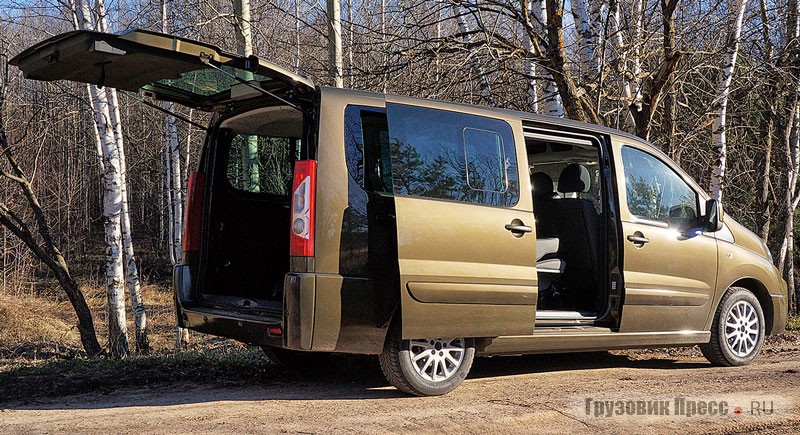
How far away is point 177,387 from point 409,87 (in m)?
5.86

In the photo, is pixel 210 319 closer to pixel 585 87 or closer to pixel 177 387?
pixel 177 387

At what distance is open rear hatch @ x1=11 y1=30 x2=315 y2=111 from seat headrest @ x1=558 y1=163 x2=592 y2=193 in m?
2.78

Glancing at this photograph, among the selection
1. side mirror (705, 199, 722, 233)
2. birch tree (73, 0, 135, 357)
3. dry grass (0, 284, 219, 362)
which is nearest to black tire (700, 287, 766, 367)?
side mirror (705, 199, 722, 233)

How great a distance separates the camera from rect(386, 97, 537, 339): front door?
5.02 meters

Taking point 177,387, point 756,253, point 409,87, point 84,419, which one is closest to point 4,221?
point 409,87

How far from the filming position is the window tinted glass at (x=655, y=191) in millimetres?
6477

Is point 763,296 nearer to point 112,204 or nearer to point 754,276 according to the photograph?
point 754,276

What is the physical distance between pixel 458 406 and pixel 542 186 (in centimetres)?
268

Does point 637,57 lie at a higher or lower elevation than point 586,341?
higher

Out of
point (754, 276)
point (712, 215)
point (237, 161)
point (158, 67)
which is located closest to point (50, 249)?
point (237, 161)

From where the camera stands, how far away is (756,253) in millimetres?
7336

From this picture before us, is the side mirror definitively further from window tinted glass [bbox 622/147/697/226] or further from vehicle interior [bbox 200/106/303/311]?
vehicle interior [bbox 200/106/303/311]

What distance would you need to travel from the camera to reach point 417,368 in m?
5.18

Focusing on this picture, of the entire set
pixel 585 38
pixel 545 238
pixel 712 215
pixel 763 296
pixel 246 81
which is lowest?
pixel 763 296
